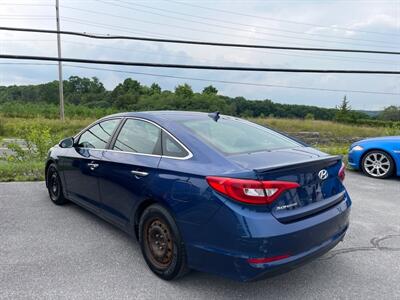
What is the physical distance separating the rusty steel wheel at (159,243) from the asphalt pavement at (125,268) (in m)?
0.17

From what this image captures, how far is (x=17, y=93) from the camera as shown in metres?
55.5

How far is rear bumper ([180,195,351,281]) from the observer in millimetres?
2455

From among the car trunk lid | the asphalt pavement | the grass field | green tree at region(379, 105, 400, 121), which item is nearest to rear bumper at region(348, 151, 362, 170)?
the grass field

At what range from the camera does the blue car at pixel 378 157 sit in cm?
711

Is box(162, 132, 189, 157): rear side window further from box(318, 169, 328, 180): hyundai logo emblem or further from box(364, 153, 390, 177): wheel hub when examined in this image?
box(364, 153, 390, 177): wheel hub

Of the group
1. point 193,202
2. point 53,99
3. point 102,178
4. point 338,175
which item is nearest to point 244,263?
point 193,202

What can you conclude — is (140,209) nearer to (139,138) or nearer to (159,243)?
(159,243)

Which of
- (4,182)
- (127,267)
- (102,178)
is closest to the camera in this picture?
(127,267)

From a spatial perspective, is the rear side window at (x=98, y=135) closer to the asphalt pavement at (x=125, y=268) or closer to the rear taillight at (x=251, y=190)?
the asphalt pavement at (x=125, y=268)

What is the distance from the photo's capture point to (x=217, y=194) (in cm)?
256

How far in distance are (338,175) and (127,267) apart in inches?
85.2

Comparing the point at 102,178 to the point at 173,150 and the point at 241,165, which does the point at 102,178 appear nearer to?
the point at 173,150

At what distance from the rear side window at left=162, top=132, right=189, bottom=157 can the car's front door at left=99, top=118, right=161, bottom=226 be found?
0.07 m

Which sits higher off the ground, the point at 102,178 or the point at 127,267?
the point at 102,178
